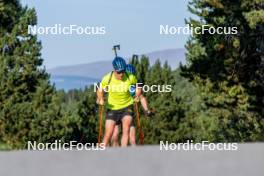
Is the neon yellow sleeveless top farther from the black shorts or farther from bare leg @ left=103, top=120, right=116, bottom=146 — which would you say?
bare leg @ left=103, top=120, right=116, bottom=146

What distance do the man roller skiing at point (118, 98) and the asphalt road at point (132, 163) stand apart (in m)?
3.54

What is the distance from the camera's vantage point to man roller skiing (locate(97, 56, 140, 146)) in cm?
939

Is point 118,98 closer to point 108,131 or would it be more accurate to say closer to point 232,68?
point 108,131

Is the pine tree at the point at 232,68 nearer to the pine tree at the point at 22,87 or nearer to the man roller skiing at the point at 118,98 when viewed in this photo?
the pine tree at the point at 22,87

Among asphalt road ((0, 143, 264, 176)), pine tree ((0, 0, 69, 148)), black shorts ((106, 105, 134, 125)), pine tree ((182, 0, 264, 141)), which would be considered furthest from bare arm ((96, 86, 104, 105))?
pine tree ((0, 0, 69, 148))

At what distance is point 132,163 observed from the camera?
18.3 ft

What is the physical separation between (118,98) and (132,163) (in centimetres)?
407

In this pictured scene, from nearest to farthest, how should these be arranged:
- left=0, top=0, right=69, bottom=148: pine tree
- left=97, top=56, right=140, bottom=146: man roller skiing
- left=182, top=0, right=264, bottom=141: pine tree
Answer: left=97, top=56, right=140, bottom=146: man roller skiing → left=182, top=0, right=264, bottom=141: pine tree → left=0, top=0, right=69, bottom=148: pine tree

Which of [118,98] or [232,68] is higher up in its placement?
[232,68]

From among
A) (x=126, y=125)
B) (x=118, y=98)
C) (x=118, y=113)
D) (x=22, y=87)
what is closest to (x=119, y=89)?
(x=118, y=98)

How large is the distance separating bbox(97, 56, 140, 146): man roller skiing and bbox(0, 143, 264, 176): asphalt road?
3.54m

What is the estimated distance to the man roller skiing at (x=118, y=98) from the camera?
30.8 ft

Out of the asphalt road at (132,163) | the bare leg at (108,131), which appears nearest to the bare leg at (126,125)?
the bare leg at (108,131)

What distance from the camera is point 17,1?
4509cm
